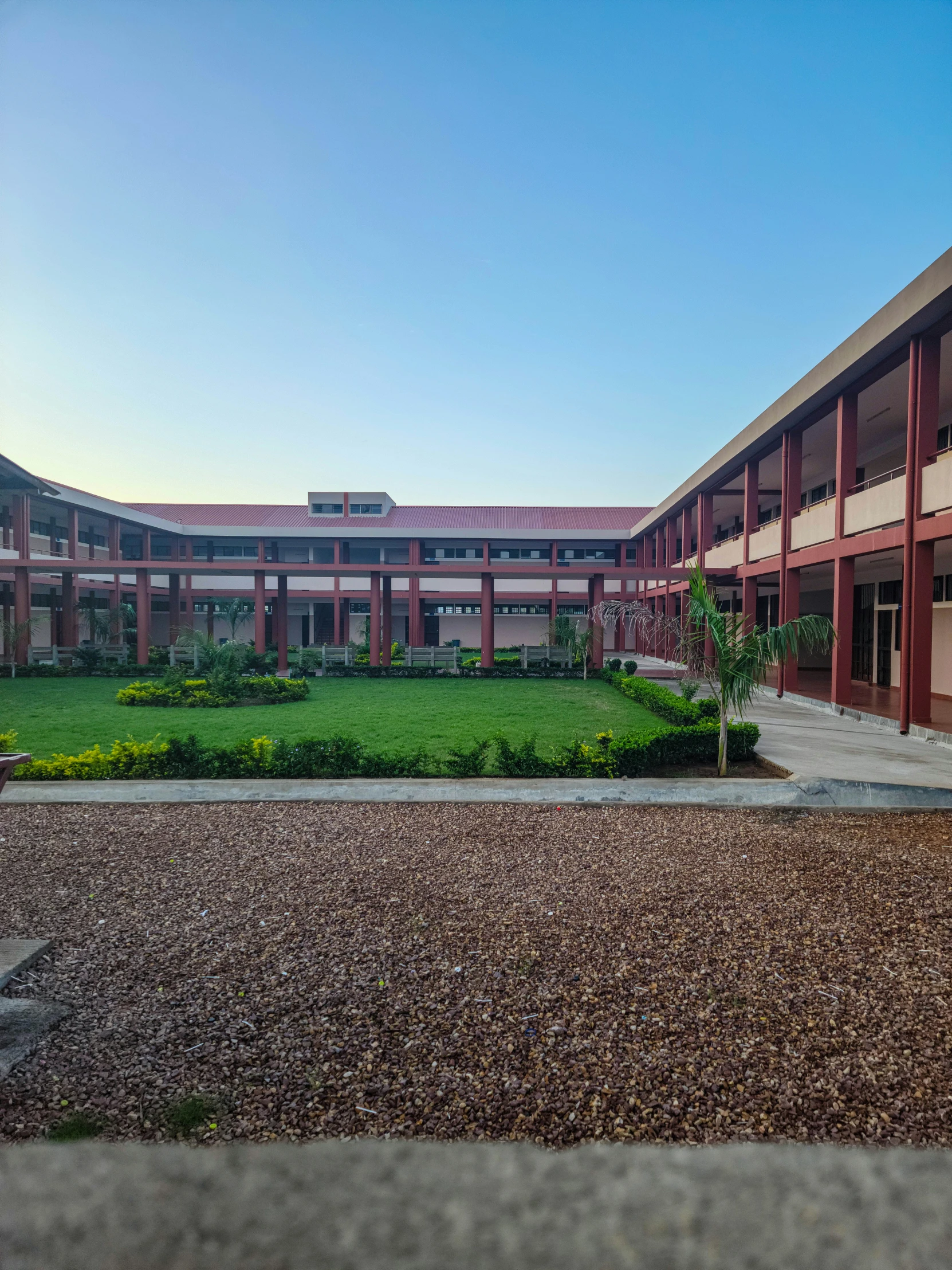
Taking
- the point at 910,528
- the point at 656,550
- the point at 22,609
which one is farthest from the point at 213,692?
the point at 656,550

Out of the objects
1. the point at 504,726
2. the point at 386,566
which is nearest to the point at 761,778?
the point at 504,726

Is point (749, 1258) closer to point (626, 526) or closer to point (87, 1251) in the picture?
point (87, 1251)

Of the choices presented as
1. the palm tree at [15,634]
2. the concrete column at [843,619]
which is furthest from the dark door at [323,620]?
the concrete column at [843,619]

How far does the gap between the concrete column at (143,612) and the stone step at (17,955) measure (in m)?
20.6

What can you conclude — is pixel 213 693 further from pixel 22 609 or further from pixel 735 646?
pixel 735 646

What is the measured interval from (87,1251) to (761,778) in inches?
296

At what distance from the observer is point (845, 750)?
32.2 feet

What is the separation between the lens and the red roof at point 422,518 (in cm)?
3684

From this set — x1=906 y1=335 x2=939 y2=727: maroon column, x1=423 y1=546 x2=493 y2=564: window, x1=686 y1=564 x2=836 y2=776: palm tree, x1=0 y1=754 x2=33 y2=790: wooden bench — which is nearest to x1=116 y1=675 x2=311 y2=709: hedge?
x1=686 y1=564 x2=836 y2=776: palm tree

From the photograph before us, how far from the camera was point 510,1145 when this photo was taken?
2.40m

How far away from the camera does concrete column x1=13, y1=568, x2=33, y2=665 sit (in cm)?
2223

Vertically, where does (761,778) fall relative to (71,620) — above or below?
below

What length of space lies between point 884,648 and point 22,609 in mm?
27226

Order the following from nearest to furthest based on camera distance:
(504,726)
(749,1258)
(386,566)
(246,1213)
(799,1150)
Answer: (749,1258) < (246,1213) < (799,1150) < (504,726) < (386,566)
